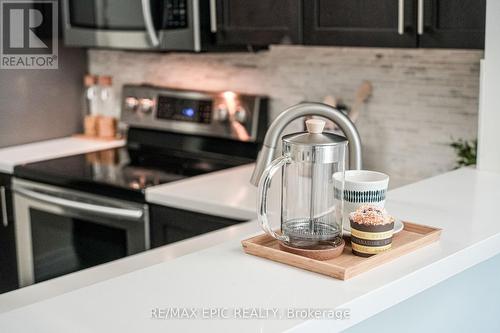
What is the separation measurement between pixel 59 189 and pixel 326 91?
1102 mm

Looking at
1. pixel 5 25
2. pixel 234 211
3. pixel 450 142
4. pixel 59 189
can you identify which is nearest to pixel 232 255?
pixel 234 211

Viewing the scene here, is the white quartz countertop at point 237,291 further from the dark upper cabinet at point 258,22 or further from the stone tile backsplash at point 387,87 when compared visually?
the dark upper cabinet at point 258,22

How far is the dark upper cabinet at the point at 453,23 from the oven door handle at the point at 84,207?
1167mm

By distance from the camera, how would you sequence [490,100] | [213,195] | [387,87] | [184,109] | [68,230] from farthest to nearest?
[184,109] < [68,230] < [387,87] < [213,195] < [490,100]

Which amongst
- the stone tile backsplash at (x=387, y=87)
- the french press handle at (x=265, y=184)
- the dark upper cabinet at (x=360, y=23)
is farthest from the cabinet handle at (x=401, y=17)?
the french press handle at (x=265, y=184)

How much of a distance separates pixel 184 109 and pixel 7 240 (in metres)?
0.92

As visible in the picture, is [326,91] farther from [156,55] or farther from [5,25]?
[5,25]

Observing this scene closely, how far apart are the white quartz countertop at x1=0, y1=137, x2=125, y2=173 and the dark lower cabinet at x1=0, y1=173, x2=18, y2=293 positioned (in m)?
0.07

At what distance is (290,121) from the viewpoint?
1694 millimetres

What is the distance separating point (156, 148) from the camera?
11.7 feet

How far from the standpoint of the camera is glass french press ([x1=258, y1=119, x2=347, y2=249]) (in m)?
1.45

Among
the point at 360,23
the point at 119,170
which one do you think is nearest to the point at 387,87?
the point at 360,23

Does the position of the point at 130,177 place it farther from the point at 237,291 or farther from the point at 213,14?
the point at 237,291

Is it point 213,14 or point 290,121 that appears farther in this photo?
point 213,14
